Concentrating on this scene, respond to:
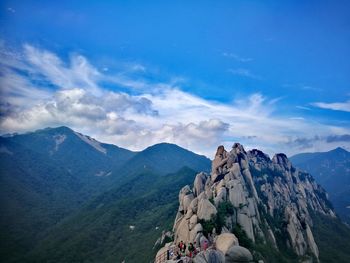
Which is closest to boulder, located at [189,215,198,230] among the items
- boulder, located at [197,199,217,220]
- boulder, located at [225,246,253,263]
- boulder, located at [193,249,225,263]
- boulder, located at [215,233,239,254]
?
boulder, located at [197,199,217,220]

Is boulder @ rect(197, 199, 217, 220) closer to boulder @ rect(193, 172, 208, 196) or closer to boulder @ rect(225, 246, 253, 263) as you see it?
boulder @ rect(225, 246, 253, 263)

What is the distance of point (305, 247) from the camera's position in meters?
116

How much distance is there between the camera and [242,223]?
302 ft

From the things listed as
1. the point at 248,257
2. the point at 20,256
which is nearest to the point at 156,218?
the point at 20,256

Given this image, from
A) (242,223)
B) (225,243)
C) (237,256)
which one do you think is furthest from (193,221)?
(237,256)

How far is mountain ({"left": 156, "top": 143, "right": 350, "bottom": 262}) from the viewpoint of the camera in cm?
7018

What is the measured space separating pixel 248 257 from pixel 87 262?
130 meters

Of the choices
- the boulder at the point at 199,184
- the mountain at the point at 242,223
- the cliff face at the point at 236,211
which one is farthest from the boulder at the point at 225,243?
the boulder at the point at 199,184

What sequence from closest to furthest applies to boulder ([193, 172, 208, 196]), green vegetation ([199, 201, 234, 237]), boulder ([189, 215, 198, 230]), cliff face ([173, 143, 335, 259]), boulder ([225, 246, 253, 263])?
boulder ([225, 246, 253, 263]) < green vegetation ([199, 201, 234, 237]) < boulder ([189, 215, 198, 230]) < cliff face ([173, 143, 335, 259]) < boulder ([193, 172, 208, 196])

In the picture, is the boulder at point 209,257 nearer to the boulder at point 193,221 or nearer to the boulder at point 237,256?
the boulder at point 237,256

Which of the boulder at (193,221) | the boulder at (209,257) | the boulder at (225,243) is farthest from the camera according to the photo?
the boulder at (193,221)

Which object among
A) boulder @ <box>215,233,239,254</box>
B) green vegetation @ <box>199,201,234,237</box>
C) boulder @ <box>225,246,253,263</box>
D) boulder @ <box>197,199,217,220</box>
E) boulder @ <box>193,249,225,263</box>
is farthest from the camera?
boulder @ <box>197,199,217,220</box>

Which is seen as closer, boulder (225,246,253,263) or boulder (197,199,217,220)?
boulder (225,246,253,263)

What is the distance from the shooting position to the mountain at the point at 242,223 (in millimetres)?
70181
